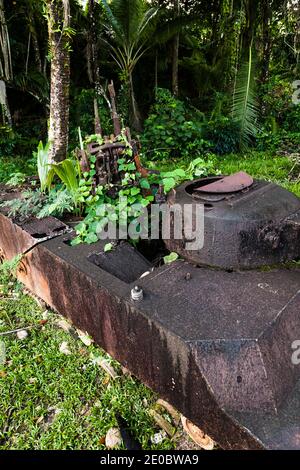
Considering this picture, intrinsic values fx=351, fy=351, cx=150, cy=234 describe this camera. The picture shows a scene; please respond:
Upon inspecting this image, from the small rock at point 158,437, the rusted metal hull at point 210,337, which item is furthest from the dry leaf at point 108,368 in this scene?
the small rock at point 158,437

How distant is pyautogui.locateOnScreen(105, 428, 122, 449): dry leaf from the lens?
6.31ft

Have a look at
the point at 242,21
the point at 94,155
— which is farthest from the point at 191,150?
the point at 94,155

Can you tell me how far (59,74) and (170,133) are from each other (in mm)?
4083

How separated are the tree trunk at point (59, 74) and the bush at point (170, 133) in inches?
144

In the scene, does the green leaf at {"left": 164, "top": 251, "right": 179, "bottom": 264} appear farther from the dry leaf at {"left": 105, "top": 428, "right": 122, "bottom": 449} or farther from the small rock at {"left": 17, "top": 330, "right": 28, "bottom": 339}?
the small rock at {"left": 17, "top": 330, "right": 28, "bottom": 339}

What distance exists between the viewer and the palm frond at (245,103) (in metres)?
7.30

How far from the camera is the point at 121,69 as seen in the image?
7.91 m

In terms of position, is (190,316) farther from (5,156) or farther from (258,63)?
(258,63)

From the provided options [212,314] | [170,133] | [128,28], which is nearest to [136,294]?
[212,314]

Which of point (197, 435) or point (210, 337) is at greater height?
point (210, 337)

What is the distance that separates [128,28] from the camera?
279 inches

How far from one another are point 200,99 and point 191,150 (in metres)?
2.72

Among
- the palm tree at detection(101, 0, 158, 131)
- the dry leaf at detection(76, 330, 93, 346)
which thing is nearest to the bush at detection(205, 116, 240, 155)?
the palm tree at detection(101, 0, 158, 131)

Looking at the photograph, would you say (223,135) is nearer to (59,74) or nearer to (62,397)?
(59,74)
